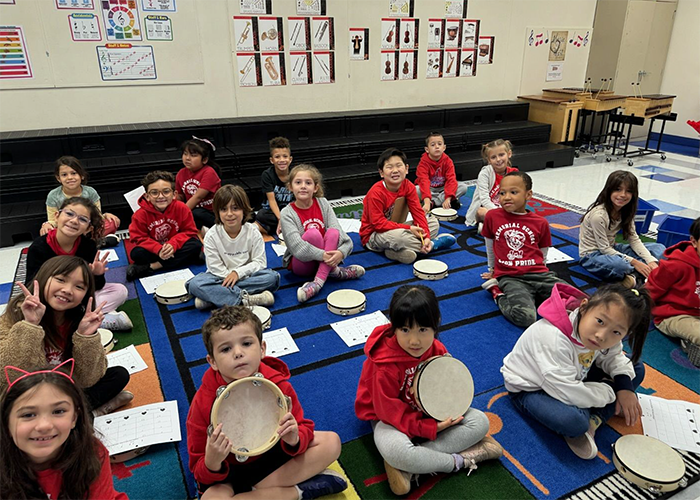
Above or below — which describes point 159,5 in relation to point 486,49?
above

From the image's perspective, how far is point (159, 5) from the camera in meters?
4.58

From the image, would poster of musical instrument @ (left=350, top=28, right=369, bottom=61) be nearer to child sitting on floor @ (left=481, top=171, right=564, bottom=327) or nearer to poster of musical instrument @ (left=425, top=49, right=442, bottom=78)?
poster of musical instrument @ (left=425, top=49, right=442, bottom=78)

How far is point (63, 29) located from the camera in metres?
4.32

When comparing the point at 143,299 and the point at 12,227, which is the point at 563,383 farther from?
the point at 12,227

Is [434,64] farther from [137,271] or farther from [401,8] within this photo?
[137,271]

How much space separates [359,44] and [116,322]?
14.3ft

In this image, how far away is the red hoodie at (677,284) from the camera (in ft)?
7.88

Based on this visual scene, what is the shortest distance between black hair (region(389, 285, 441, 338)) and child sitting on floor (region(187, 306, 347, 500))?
435 mm

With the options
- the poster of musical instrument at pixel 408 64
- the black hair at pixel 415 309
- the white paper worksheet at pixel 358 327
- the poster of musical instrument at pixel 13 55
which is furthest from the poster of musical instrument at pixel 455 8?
the black hair at pixel 415 309

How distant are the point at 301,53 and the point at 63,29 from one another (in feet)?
7.61

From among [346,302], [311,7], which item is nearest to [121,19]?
[311,7]

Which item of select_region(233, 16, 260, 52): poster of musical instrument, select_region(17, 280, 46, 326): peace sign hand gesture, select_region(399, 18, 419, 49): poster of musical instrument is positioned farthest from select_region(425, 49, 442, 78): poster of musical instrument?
select_region(17, 280, 46, 326): peace sign hand gesture

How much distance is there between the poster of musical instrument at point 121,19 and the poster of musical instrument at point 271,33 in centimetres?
122

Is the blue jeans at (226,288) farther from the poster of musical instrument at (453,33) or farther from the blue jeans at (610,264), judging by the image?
the poster of musical instrument at (453,33)
